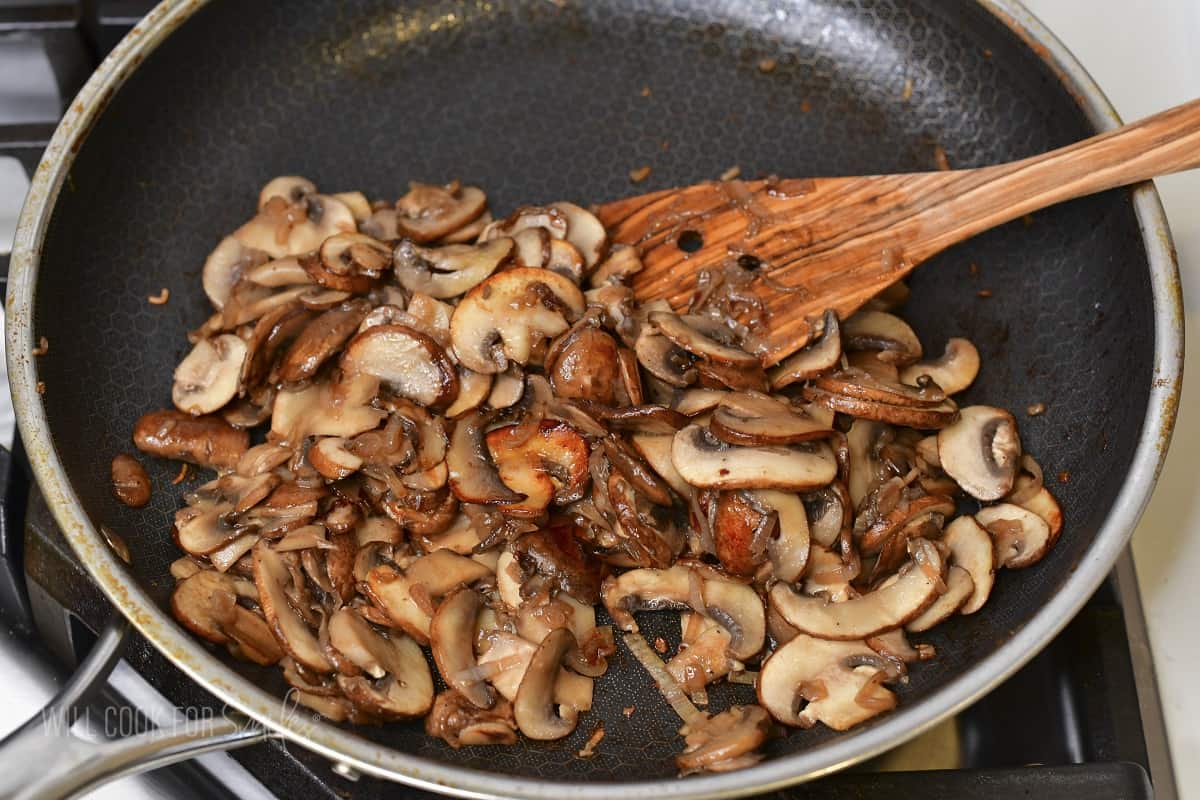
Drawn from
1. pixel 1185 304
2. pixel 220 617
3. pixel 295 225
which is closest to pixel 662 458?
pixel 220 617

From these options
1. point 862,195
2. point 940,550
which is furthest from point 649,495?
point 862,195

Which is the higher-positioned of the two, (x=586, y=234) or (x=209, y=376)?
(x=586, y=234)

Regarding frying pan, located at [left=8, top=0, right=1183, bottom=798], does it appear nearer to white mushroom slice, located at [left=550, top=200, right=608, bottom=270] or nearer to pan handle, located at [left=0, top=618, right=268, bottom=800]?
pan handle, located at [left=0, top=618, right=268, bottom=800]

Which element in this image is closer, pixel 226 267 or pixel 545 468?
pixel 545 468

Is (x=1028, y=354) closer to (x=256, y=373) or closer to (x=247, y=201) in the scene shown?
(x=256, y=373)

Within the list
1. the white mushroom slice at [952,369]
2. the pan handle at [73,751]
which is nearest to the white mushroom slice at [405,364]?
the pan handle at [73,751]

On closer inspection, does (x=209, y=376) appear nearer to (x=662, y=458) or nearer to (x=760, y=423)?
(x=662, y=458)
